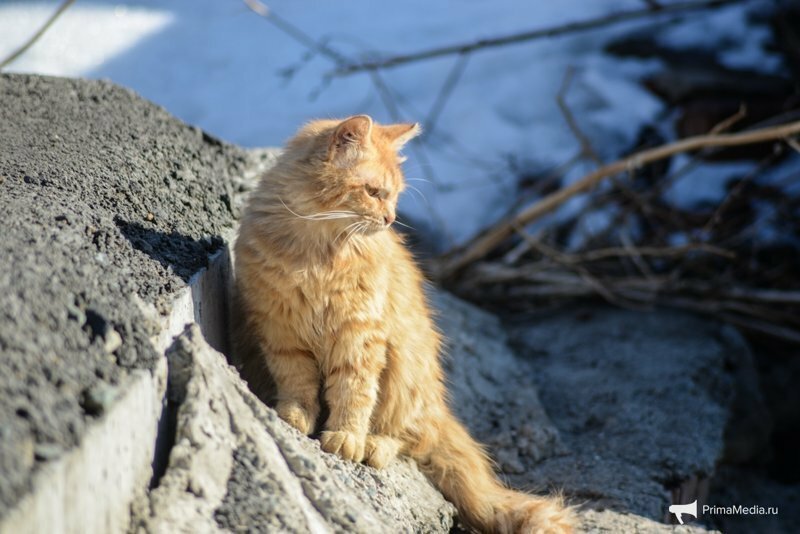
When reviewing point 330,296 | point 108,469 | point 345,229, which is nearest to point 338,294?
point 330,296

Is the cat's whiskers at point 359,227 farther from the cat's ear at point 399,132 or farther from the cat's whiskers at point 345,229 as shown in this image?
the cat's ear at point 399,132

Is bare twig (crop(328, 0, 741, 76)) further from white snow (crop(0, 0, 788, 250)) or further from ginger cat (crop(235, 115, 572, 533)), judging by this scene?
ginger cat (crop(235, 115, 572, 533))

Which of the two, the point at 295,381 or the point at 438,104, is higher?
the point at 438,104

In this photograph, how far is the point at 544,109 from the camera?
621 cm

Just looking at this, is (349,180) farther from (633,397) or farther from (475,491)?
(633,397)

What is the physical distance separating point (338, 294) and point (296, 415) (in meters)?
0.37

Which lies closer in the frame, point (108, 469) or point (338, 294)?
point (108, 469)

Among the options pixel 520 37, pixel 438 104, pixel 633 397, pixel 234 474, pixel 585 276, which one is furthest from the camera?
pixel 438 104

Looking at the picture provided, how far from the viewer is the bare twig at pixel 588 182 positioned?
4133mm

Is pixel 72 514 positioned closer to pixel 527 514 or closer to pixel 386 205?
pixel 386 205

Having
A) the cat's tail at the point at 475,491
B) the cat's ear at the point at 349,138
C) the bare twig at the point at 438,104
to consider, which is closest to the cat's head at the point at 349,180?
the cat's ear at the point at 349,138

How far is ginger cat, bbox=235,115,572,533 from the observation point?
2633mm

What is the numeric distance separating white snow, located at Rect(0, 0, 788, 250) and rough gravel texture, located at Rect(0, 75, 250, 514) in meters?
2.46

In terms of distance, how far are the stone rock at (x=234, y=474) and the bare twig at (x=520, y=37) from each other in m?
3.07
